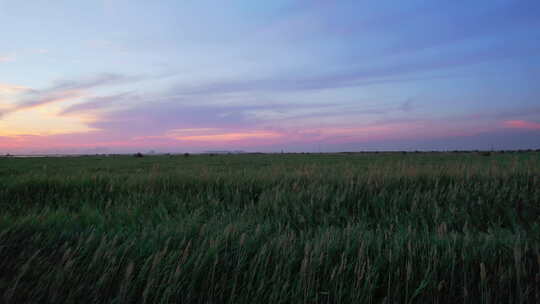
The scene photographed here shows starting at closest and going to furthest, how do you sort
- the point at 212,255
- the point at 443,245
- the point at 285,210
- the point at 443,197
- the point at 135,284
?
the point at 135,284, the point at 212,255, the point at 443,245, the point at 285,210, the point at 443,197

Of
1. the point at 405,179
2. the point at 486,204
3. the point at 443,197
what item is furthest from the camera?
the point at 405,179

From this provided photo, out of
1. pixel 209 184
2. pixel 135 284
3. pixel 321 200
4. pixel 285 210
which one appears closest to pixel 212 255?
pixel 135 284

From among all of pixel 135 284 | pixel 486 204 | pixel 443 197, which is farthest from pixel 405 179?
pixel 135 284

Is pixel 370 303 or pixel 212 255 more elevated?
pixel 212 255

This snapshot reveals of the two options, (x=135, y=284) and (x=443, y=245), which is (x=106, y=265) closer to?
(x=135, y=284)

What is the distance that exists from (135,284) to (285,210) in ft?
8.11

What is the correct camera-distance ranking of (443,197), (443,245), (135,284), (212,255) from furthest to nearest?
(443,197)
(443,245)
(212,255)
(135,284)

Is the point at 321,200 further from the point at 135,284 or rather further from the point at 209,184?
the point at 135,284

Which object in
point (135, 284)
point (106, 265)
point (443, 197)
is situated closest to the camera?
point (135, 284)

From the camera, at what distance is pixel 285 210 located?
3693mm

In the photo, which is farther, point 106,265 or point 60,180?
point 60,180

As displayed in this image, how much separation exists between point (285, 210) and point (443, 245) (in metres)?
1.94

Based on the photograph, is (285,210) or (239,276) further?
(285,210)

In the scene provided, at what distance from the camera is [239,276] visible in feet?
5.19
